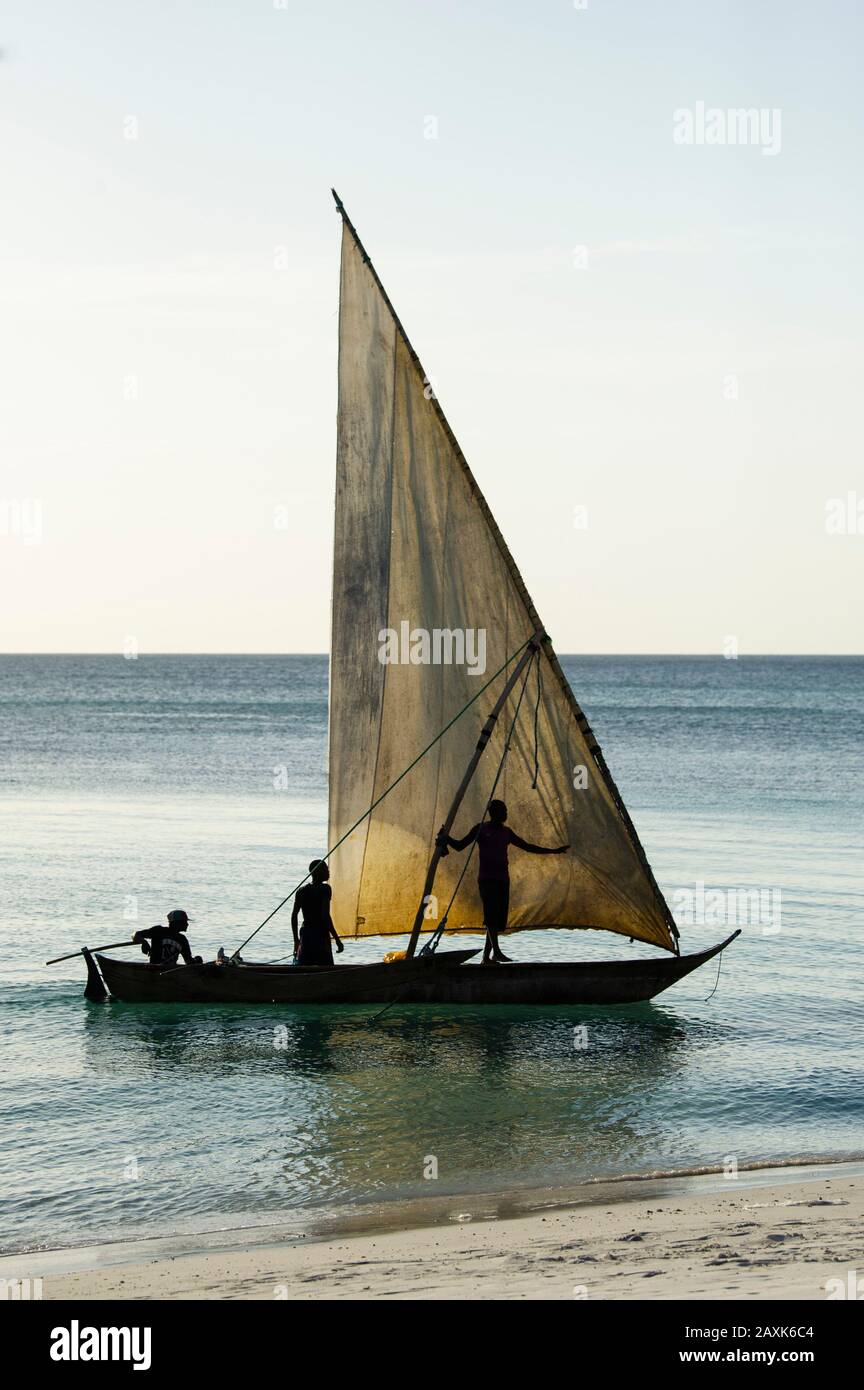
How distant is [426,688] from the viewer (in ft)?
56.7

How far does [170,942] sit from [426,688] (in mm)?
4330

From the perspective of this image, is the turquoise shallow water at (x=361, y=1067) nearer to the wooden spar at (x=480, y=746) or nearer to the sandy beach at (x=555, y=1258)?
the sandy beach at (x=555, y=1258)

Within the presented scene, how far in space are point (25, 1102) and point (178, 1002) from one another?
359cm

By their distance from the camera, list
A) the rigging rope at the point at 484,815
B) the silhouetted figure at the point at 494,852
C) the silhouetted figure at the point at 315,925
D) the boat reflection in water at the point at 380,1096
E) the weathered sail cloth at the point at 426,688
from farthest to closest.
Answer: the silhouetted figure at the point at 315,925
the rigging rope at the point at 484,815
the weathered sail cloth at the point at 426,688
the silhouetted figure at the point at 494,852
the boat reflection in water at the point at 380,1096

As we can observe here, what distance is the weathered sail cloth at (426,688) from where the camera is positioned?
54.6 ft

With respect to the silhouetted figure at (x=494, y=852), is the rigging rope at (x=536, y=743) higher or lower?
higher

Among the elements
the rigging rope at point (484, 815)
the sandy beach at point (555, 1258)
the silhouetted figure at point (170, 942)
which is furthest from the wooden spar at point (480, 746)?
the sandy beach at point (555, 1258)

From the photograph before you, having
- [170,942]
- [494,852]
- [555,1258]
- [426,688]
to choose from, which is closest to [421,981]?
[494,852]

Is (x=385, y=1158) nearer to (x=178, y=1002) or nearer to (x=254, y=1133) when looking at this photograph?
(x=254, y=1133)

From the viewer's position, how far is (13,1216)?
10.7 m

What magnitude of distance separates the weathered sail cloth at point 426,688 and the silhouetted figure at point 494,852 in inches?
17.1

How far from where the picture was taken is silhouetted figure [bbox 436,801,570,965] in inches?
651

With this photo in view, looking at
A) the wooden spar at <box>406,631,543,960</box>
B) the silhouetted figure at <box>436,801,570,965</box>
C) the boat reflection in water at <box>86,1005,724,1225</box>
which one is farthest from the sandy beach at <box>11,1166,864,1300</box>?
the wooden spar at <box>406,631,543,960</box>
